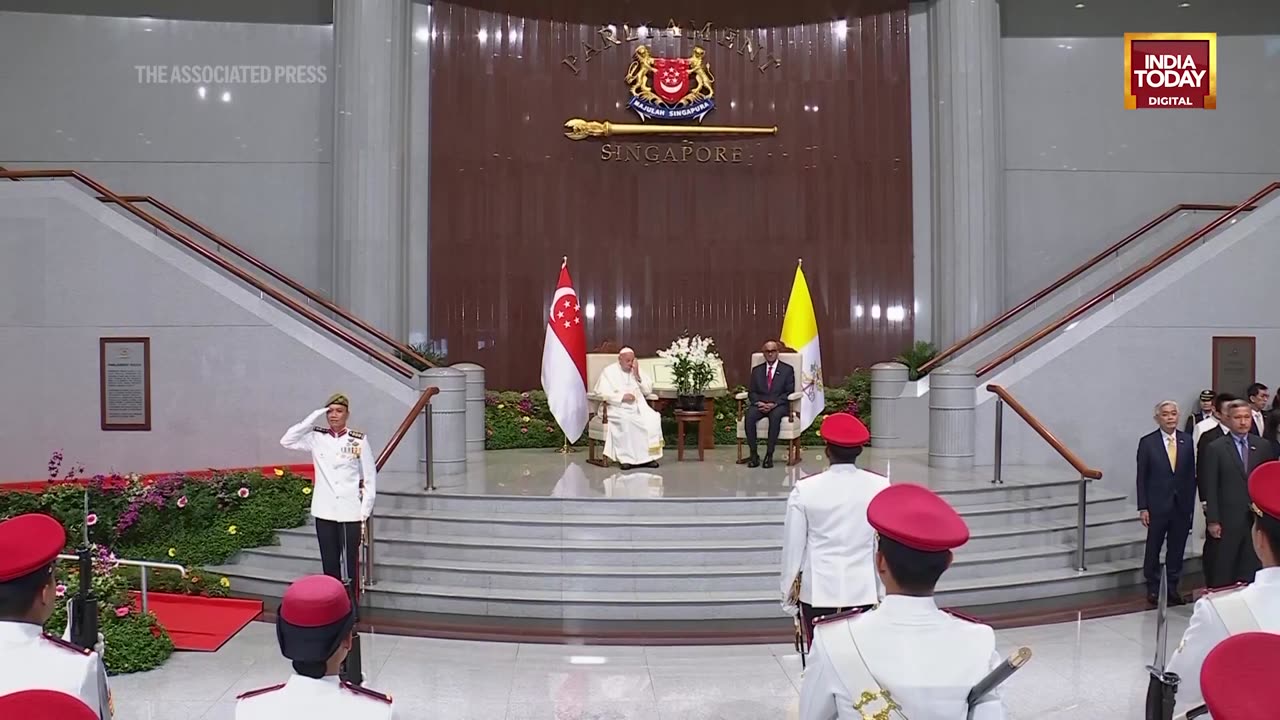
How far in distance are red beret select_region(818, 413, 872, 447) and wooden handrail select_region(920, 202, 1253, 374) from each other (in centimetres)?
839

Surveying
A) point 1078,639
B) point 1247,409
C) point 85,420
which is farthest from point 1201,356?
point 85,420

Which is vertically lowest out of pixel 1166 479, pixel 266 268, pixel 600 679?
pixel 600 679

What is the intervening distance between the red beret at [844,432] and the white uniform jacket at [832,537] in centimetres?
15

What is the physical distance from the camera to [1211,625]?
2848 mm

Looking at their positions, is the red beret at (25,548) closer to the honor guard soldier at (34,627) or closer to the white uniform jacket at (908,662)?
the honor guard soldier at (34,627)

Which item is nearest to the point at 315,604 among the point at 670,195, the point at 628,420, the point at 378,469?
the point at 378,469

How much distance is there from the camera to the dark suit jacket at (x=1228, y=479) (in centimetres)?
704

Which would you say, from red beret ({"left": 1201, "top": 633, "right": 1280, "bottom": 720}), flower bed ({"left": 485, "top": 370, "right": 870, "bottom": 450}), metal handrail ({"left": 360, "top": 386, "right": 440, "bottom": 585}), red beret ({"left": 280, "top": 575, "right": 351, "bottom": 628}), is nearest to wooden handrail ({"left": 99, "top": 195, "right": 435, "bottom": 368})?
flower bed ({"left": 485, "top": 370, "right": 870, "bottom": 450})

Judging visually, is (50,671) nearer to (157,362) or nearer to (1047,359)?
(157,362)

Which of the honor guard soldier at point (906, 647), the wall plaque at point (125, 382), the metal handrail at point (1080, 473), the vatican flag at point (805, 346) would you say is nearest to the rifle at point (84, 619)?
the honor guard soldier at point (906, 647)

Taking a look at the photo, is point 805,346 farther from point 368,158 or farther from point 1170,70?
point 1170,70

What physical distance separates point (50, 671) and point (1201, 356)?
38.1ft

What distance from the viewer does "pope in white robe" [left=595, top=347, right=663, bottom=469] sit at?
1102cm

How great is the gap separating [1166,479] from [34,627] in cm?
781
